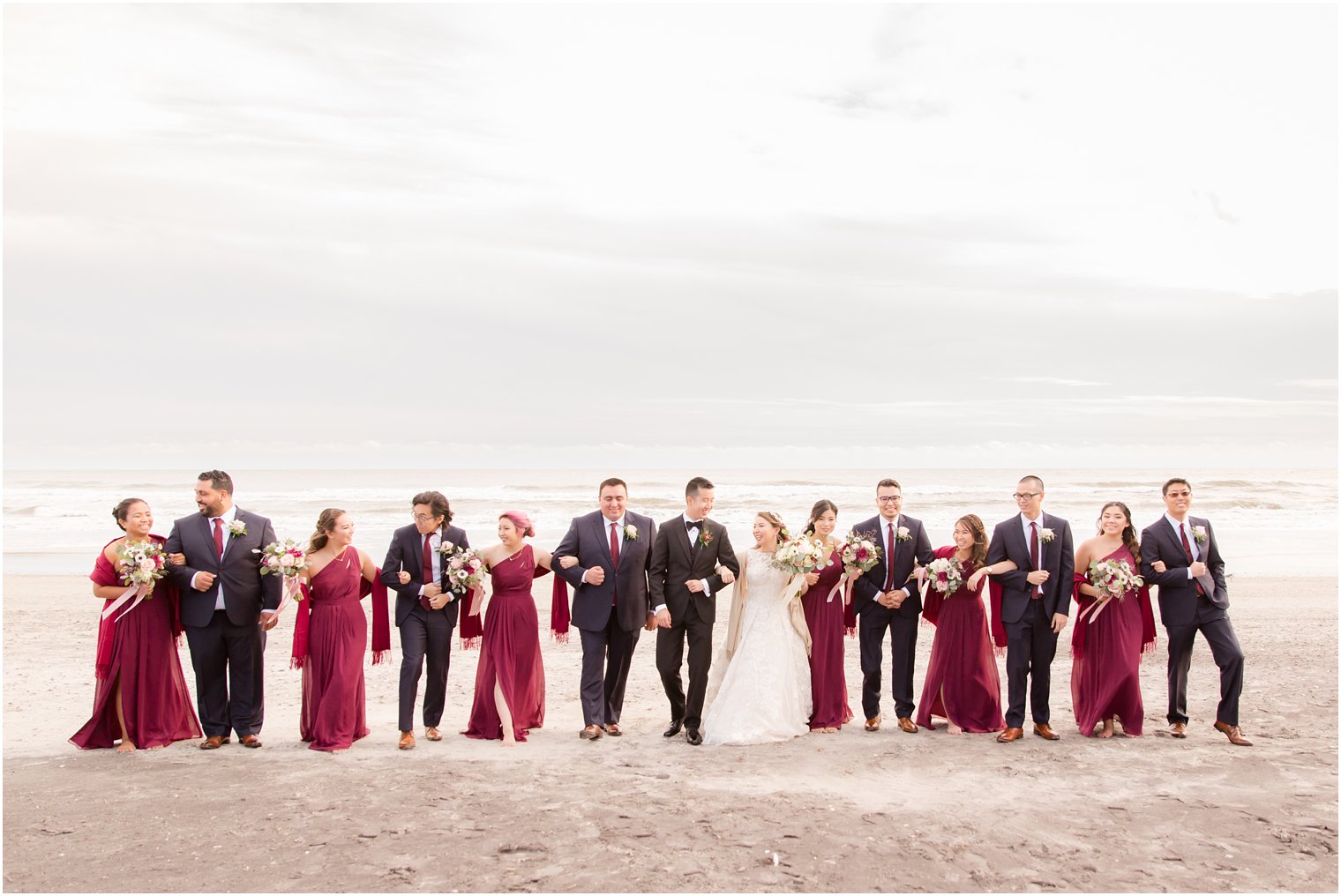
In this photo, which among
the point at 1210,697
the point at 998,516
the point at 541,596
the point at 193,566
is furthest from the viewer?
the point at 998,516

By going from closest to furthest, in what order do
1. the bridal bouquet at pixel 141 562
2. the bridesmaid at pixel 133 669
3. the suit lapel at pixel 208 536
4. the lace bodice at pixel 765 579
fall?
the bridal bouquet at pixel 141 562 < the bridesmaid at pixel 133 669 < the suit lapel at pixel 208 536 < the lace bodice at pixel 765 579

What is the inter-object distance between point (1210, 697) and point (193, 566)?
31.2 feet

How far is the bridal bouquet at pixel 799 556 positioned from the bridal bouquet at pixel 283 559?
151 inches

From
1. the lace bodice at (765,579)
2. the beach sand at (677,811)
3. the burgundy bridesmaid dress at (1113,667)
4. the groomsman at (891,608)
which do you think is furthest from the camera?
the groomsman at (891,608)

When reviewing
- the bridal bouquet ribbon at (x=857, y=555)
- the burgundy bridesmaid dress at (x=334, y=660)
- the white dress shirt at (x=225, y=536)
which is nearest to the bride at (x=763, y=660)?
the bridal bouquet ribbon at (x=857, y=555)

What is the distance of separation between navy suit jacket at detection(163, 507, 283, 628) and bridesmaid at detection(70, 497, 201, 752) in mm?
221

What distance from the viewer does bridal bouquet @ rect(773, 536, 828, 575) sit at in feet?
25.7

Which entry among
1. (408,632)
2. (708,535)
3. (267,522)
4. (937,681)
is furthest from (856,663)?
(267,522)

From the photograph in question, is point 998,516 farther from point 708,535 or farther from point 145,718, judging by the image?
point 145,718

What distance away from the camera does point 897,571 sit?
27.6ft

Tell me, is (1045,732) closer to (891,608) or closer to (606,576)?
(891,608)

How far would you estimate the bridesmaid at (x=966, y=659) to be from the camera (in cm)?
823

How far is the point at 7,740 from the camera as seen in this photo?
7.94 m

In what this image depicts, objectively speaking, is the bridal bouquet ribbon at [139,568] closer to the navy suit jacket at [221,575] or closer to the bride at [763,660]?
the navy suit jacket at [221,575]
